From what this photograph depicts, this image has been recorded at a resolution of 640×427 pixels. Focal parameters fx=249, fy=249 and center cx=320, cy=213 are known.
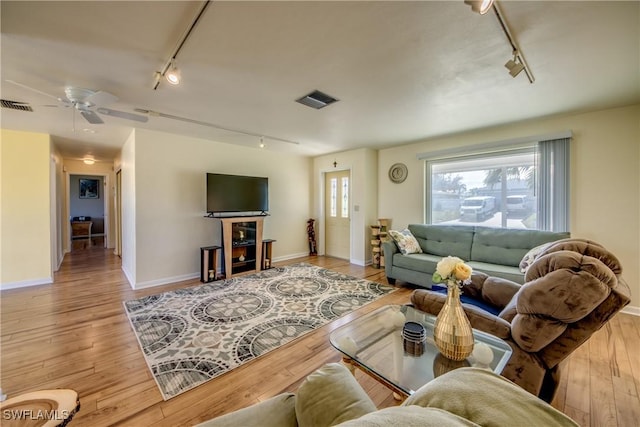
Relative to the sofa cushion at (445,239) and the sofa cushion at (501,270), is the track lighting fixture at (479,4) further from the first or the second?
the sofa cushion at (445,239)

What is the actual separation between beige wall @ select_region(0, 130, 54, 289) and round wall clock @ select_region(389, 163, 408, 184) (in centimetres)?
590

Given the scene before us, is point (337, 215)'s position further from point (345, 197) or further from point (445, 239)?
point (445, 239)

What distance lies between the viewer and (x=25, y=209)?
3861 mm

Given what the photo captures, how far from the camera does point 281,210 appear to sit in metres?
5.63

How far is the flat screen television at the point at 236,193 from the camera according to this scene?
169 inches

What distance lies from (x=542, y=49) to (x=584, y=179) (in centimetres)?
224

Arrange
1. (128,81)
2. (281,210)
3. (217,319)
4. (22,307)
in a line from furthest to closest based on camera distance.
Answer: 1. (281,210)
2. (22,307)
3. (217,319)
4. (128,81)

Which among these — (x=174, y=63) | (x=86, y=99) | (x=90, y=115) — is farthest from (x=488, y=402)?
(x=90, y=115)

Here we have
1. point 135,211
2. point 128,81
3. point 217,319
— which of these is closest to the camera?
point 128,81

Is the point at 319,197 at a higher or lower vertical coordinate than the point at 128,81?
lower

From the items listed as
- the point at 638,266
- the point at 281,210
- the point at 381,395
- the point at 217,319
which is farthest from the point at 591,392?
the point at 281,210

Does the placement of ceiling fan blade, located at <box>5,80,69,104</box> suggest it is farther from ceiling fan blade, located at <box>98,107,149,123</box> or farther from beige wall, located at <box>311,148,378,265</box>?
beige wall, located at <box>311,148,378,265</box>

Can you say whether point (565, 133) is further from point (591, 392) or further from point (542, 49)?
point (591, 392)

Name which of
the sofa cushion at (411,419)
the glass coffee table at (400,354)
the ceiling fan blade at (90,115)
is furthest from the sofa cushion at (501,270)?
the ceiling fan blade at (90,115)
